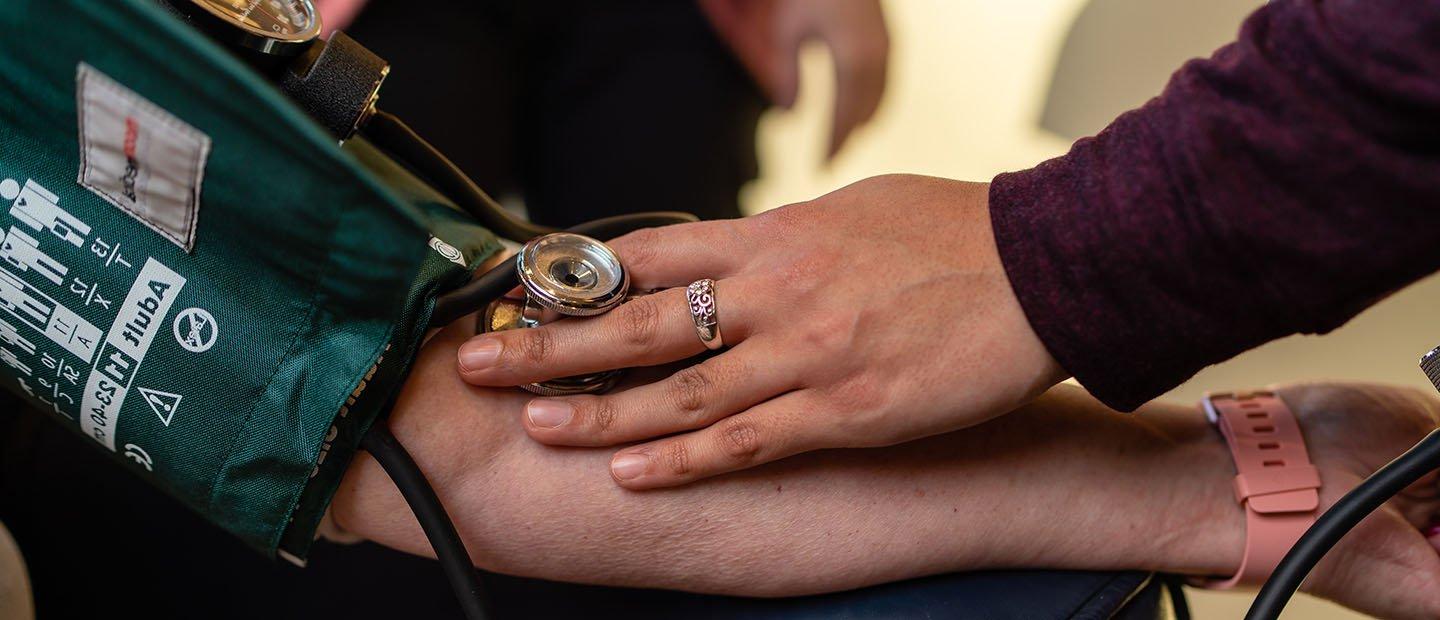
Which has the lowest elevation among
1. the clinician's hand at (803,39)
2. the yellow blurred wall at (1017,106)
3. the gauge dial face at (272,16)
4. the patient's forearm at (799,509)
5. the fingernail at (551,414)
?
the patient's forearm at (799,509)

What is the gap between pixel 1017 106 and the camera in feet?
7.06

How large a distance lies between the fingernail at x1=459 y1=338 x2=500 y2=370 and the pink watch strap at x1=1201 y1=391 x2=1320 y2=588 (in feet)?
1.62

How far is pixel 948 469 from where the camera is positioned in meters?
0.66

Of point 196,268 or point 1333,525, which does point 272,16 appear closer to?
point 196,268

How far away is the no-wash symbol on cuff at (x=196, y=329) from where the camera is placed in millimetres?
533

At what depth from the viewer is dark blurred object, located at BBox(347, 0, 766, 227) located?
44.6 inches

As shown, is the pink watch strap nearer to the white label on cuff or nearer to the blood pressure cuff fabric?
the blood pressure cuff fabric

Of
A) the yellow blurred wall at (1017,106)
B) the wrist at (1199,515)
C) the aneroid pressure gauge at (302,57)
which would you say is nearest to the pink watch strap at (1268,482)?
the wrist at (1199,515)

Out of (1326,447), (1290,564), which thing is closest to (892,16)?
(1326,447)

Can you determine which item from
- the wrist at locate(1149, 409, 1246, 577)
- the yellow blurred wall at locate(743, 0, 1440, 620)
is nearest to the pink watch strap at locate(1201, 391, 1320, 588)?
the wrist at locate(1149, 409, 1246, 577)

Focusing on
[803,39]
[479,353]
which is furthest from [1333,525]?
[803,39]

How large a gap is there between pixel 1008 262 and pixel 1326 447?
33 centimetres

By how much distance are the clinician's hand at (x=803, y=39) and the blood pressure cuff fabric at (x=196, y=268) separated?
632 mm

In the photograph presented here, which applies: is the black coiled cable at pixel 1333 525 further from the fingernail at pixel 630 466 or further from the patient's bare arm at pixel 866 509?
the fingernail at pixel 630 466
